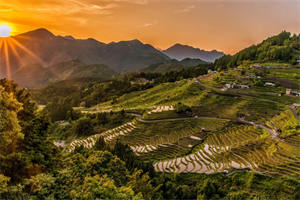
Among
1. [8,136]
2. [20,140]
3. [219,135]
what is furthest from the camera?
[219,135]

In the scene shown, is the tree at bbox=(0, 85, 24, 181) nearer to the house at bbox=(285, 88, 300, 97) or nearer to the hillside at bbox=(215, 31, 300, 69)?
the house at bbox=(285, 88, 300, 97)

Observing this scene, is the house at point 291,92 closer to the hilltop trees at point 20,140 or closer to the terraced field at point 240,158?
the terraced field at point 240,158

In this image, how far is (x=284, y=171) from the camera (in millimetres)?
21766

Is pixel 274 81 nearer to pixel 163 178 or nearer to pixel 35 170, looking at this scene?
pixel 163 178


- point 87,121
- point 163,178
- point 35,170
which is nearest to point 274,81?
point 163,178

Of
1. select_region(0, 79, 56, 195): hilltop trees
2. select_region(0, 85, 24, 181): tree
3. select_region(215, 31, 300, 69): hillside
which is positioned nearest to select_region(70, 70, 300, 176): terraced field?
select_region(0, 79, 56, 195): hilltop trees

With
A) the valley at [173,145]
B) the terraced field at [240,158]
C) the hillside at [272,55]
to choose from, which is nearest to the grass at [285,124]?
the valley at [173,145]

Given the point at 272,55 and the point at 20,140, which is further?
the point at 272,55

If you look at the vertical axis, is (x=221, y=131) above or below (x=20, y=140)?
below

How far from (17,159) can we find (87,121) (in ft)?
144

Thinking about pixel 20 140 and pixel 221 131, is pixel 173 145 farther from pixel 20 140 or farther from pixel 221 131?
pixel 20 140

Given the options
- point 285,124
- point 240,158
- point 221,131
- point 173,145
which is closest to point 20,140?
point 173,145

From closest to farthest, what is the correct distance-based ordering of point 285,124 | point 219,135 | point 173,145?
point 173,145 < point 285,124 < point 219,135

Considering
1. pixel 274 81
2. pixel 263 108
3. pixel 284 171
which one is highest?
pixel 274 81
